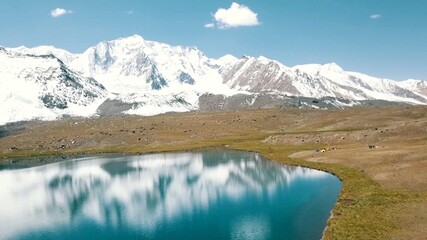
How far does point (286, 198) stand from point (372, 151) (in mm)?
45036

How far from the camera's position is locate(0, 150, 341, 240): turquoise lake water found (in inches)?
3041

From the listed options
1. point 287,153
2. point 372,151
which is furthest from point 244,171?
point 372,151

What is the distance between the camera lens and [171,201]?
10594cm

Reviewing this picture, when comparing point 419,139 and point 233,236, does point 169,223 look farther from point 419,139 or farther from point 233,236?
point 419,139

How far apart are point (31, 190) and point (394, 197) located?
11165 cm

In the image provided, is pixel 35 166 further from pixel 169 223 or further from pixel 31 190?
pixel 169 223

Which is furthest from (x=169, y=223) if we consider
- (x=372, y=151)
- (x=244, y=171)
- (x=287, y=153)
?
(x=287, y=153)

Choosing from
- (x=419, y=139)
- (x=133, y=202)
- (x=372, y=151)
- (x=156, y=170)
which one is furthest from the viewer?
(x=156, y=170)

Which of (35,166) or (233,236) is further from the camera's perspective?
(35,166)

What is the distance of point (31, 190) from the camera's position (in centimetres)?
13738

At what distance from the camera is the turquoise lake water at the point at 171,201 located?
77250mm

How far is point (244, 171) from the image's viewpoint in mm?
146000

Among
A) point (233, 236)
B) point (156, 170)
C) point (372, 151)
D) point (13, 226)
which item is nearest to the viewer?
point (233, 236)

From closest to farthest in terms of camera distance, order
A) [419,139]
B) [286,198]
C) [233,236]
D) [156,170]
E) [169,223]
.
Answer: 1. [233,236]
2. [169,223]
3. [286,198]
4. [419,139]
5. [156,170]
